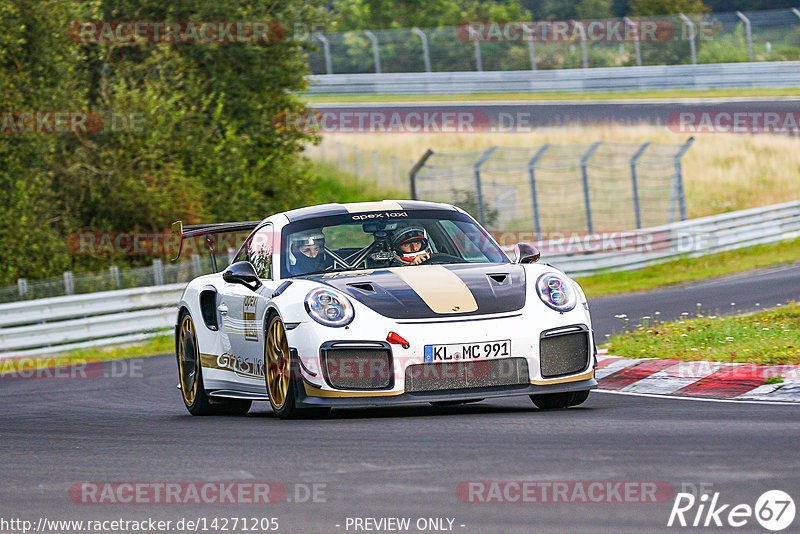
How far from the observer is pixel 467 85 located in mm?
44250

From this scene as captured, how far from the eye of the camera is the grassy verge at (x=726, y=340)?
9492 millimetres

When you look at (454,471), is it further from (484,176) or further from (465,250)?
(484,176)

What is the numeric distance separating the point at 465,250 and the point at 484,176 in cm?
2722

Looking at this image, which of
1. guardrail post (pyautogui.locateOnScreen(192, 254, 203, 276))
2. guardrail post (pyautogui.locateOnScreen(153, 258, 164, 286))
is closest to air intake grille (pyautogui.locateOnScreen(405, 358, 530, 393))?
guardrail post (pyautogui.locateOnScreen(153, 258, 164, 286))

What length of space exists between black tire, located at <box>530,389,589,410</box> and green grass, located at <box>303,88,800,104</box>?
33.3 m

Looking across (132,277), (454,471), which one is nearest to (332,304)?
(454,471)

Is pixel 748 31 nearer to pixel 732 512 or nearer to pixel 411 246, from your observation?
pixel 411 246

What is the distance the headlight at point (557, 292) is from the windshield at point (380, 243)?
893 mm

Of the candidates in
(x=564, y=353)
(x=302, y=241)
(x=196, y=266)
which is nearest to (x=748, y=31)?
(x=196, y=266)

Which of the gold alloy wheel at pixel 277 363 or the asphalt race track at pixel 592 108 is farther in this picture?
the asphalt race track at pixel 592 108

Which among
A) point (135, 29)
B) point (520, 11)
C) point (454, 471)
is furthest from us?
point (520, 11)

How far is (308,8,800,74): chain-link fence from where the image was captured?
4000 centimetres

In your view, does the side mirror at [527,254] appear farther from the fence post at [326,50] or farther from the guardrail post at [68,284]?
the fence post at [326,50]

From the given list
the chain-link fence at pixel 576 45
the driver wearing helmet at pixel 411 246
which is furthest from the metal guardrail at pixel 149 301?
the chain-link fence at pixel 576 45
